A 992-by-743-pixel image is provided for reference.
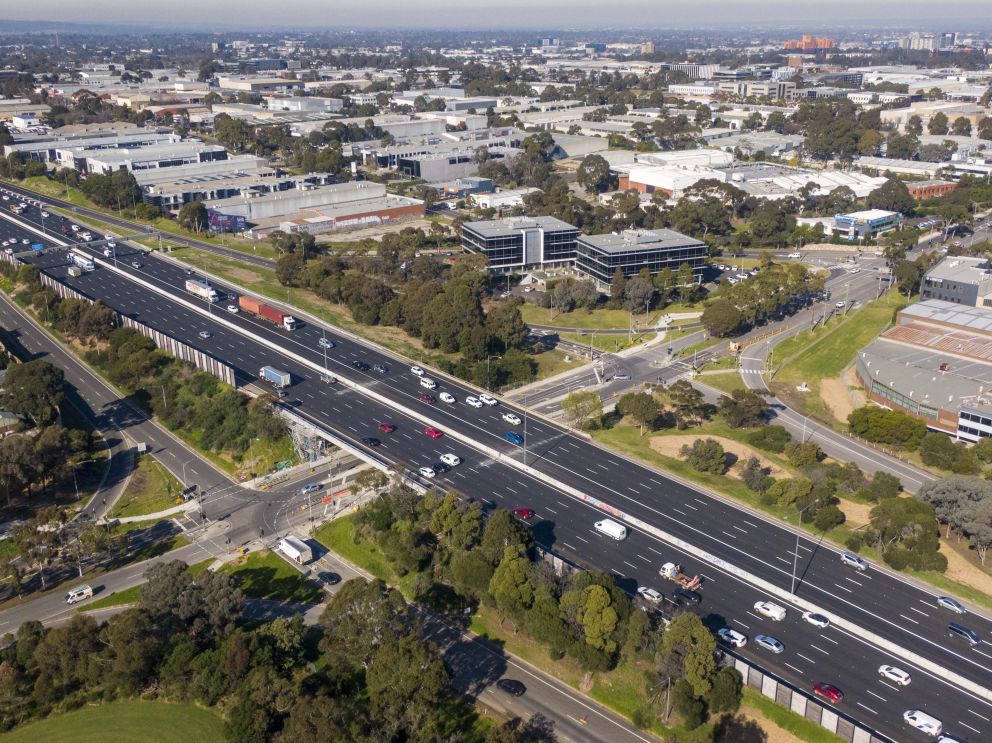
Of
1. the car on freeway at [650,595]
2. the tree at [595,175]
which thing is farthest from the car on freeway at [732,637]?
the tree at [595,175]

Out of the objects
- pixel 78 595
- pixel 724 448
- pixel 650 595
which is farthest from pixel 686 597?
pixel 78 595

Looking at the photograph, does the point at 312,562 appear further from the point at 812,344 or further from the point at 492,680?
the point at 812,344

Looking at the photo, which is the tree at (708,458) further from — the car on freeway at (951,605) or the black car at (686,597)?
the car on freeway at (951,605)

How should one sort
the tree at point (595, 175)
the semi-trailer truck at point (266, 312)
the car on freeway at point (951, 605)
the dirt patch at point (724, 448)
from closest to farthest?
the car on freeway at point (951, 605) → the dirt patch at point (724, 448) → the semi-trailer truck at point (266, 312) → the tree at point (595, 175)

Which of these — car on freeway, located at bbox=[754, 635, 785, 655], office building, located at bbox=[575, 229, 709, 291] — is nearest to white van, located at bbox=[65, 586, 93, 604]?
car on freeway, located at bbox=[754, 635, 785, 655]

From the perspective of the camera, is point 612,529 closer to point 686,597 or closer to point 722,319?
point 686,597

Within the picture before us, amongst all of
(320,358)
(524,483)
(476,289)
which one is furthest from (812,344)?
(320,358)
